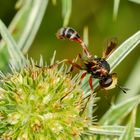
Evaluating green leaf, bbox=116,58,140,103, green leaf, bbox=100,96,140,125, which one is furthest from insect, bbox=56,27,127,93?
green leaf, bbox=116,58,140,103

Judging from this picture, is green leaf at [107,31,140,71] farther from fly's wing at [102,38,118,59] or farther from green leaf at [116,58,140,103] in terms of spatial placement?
green leaf at [116,58,140,103]

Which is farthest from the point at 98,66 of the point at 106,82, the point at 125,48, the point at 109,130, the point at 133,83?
the point at 133,83

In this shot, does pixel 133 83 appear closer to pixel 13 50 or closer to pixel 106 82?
pixel 106 82

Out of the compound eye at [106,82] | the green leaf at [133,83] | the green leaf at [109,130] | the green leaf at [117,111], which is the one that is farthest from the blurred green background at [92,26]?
the green leaf at [109,130]

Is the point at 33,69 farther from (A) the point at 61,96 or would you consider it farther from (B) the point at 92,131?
(B) the point at 92,131

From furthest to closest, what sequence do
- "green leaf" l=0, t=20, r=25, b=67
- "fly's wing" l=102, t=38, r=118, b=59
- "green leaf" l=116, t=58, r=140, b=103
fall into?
"green leaf" l=116, t=58, r=140, b=103 < "fly's wing" l=102, t=38, r=118, b=59 < "green leaf" l=0, t=20, r=25, b=67
